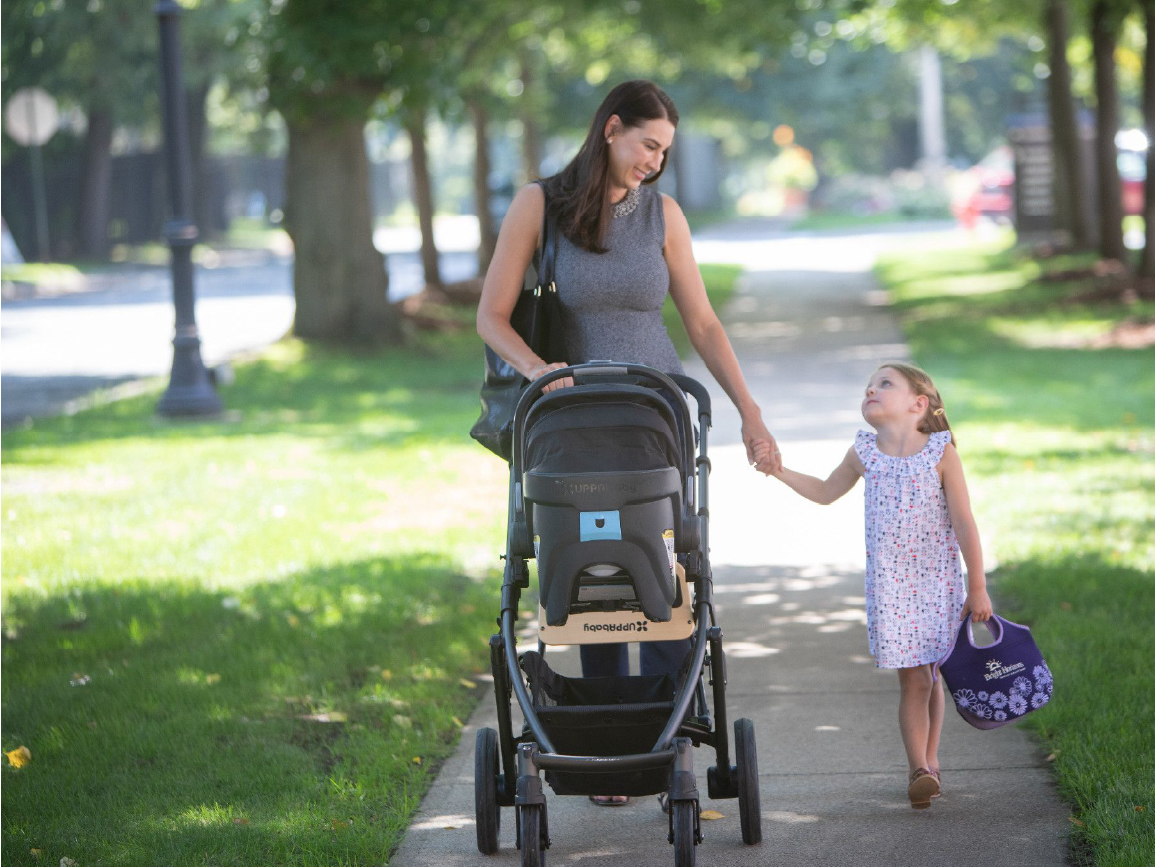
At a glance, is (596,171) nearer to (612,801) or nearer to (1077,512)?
→ (612,801)

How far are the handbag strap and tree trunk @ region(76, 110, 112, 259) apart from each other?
38369mm

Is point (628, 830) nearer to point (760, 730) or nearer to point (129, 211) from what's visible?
point (760, 730)

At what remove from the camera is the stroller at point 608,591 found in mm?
3656

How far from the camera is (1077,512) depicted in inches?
325

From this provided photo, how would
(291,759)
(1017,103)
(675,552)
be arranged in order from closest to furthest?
(675,552), (291,759), (1017,103)

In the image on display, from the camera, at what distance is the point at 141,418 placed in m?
12.9

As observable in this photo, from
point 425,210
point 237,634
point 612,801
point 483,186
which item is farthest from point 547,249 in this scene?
point 483,186

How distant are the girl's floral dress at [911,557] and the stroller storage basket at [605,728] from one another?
0.67m

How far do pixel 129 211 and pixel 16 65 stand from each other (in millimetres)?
21808

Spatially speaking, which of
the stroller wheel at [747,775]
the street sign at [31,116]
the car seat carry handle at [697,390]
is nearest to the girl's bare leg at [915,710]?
the stroller wheel at [747,775]

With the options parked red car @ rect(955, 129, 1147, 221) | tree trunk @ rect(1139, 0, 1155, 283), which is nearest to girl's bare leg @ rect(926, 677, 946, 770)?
tree trunk @ rect(1139, 0, 1155, 283)

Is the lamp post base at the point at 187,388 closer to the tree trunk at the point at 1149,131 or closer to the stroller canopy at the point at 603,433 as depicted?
the stroller canopy at the point at 603,433

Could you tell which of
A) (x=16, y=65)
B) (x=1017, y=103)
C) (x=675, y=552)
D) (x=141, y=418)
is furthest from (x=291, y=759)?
(x=1017, y=103)

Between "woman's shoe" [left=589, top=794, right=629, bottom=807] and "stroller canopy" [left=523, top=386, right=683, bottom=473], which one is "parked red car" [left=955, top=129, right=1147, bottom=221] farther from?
"stroller canopy" [left=523, top=386, right=683, bottom=473]
